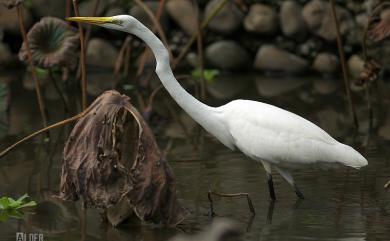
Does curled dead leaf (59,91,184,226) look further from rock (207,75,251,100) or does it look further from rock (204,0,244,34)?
rock (204,0,244,34)

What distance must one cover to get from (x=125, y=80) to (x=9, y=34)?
2.69m

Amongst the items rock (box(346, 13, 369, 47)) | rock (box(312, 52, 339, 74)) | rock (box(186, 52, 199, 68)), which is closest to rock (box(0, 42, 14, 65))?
rock (box(186, 52, 199, 68))

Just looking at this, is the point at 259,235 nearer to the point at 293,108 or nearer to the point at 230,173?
the point at 230,173

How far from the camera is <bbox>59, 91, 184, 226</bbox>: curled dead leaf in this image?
5.79 m

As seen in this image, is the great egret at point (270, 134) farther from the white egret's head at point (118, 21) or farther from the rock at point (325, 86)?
the rock at point (325, 86)

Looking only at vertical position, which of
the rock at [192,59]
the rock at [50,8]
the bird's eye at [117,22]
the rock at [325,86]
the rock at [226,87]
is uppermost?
the bird's eye at [117,22]

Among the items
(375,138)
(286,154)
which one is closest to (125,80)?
(375,138)

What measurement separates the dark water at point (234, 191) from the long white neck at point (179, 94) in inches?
22.2

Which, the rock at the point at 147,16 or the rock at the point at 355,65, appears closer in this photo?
the rock at the point at 355,65

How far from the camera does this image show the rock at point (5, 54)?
607 inches

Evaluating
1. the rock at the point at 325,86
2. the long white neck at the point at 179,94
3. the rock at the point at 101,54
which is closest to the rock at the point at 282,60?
the rock at the point at 325,86

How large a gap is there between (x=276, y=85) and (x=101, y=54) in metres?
3.47

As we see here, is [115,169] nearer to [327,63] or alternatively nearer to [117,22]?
[117,22]

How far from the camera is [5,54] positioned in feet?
50.9
